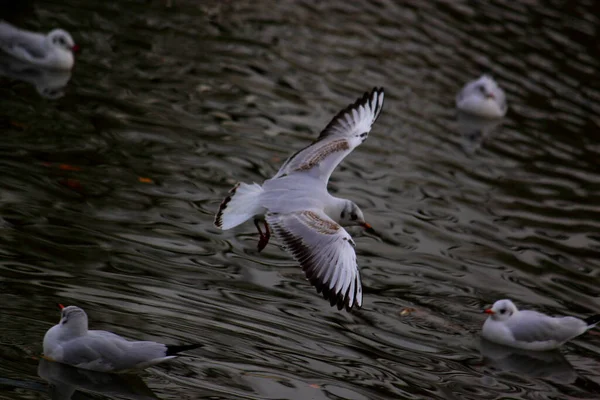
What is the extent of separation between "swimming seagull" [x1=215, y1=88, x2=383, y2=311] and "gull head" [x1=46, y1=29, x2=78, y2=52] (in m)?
4.90

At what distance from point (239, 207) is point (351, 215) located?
1.04 meters

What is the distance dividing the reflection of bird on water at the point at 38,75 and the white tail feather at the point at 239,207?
4648mm

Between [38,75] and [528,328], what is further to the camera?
[38,75]

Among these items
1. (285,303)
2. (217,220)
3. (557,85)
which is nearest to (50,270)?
(217,220)

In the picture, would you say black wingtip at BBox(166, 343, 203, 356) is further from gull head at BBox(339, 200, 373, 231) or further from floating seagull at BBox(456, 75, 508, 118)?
floating seagull at BBox(456, 75, 508, 118)

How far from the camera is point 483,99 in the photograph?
562 inches

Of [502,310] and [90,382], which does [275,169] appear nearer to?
[502,310]

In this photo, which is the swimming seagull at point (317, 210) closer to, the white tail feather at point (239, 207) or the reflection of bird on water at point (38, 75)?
the white tail feather at point (239, 207)

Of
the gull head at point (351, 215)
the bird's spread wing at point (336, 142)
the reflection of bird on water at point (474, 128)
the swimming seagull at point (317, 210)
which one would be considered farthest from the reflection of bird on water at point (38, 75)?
the reflection of bird on water at point (474, 128)

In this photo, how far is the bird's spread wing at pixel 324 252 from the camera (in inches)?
294

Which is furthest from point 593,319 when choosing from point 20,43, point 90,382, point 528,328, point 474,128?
point 20,43

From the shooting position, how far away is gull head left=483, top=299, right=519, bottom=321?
28.5 ft

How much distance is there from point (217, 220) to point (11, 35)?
6.40 metres

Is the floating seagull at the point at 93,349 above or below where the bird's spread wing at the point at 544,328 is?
below
